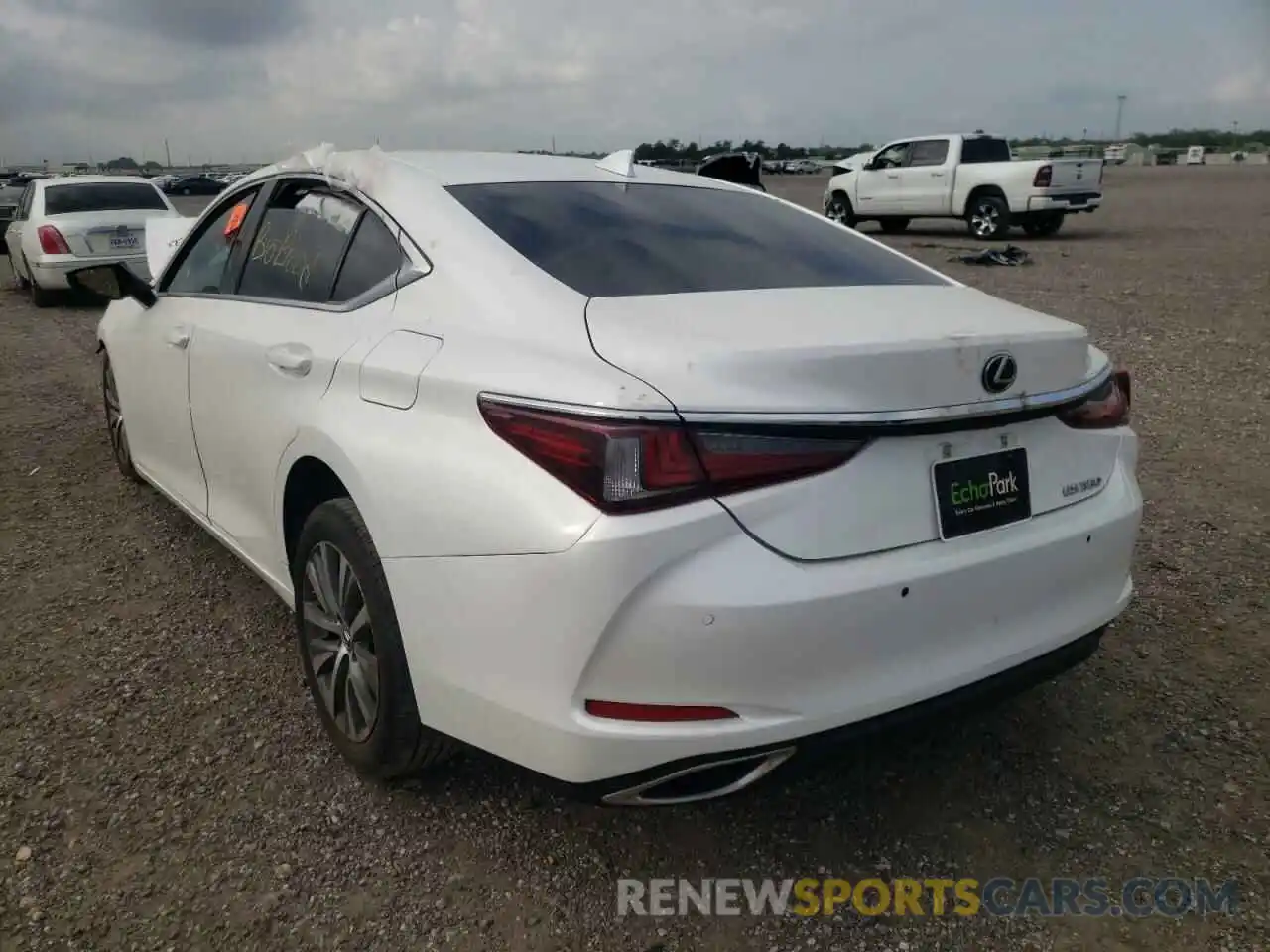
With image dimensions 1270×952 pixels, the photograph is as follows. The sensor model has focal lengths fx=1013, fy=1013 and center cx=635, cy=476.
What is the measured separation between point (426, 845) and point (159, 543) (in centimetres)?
254

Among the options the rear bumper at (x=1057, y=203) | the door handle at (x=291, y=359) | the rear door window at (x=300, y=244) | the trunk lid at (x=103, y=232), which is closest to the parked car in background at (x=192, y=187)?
the trunk lid at (x=103, y=232)

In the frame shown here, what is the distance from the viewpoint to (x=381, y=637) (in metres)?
2.30

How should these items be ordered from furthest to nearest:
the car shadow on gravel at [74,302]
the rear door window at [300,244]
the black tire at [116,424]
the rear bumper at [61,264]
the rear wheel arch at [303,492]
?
the car shadow on gravel at [74,302], the rear bumper at [61,264], the black tire at [116,424], the rear door window at [300,244], the rear wheel arch at [303,492]

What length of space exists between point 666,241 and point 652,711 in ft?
4.28

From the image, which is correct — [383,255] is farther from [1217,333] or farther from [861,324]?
[1217,333]

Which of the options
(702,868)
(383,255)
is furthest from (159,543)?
(702,868)

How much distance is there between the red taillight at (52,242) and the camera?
38.1ft

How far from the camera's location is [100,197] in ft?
40.0

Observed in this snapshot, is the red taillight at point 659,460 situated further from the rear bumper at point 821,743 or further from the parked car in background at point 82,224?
the parked car in background at point 82,224

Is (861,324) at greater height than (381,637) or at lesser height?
greater

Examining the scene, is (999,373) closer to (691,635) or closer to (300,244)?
(691,635)

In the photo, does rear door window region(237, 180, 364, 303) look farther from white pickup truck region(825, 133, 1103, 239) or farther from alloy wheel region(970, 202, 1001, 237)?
alloy wheel region(970, 202, 1001, 237)

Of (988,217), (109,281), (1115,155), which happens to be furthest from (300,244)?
(1115,155)

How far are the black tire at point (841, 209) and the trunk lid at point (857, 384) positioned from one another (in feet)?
59.0
